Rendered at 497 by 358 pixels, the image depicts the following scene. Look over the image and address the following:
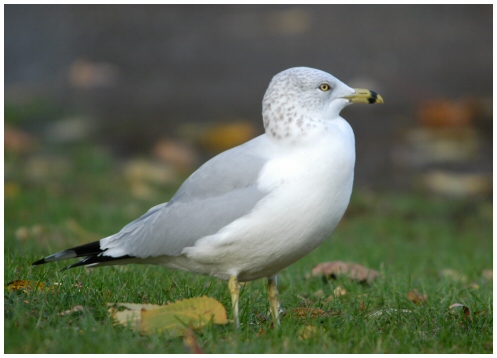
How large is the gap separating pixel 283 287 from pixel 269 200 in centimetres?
157

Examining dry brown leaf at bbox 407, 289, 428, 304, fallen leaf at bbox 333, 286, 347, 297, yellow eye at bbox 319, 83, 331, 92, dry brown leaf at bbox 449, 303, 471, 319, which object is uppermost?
yellow eye at bbox 319, 83, 331, 92

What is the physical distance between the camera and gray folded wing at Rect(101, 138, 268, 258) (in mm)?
3818

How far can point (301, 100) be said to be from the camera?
3959 mm

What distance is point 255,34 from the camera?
523 inches

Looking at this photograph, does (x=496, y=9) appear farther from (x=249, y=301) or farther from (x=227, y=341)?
(x=227, y=341)

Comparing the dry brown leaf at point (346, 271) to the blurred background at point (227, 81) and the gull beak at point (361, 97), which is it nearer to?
the gull beak at point (361, 97)

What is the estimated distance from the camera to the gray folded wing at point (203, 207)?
382cm

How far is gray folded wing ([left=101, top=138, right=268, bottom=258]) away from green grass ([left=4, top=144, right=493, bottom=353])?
34cm

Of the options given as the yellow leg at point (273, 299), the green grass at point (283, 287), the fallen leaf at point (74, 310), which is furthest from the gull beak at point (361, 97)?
the fallen leaf at point (74, 310)

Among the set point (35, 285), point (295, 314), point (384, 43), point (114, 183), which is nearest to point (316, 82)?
point (295, 314)

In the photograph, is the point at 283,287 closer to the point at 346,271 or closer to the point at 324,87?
the point at 346,271

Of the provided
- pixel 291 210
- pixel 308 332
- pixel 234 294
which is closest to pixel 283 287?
pixel 234 294

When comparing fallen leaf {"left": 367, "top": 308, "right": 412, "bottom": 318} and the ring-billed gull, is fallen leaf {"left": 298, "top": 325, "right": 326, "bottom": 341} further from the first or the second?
fallen leaf {"left": 367, "top": 308, "right": 412, "bottom": 318}

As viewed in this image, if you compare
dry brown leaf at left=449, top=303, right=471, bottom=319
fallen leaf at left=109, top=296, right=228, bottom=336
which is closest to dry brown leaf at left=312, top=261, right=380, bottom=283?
dry brown leaf at left=449, top=303, right=471, bottom=319
